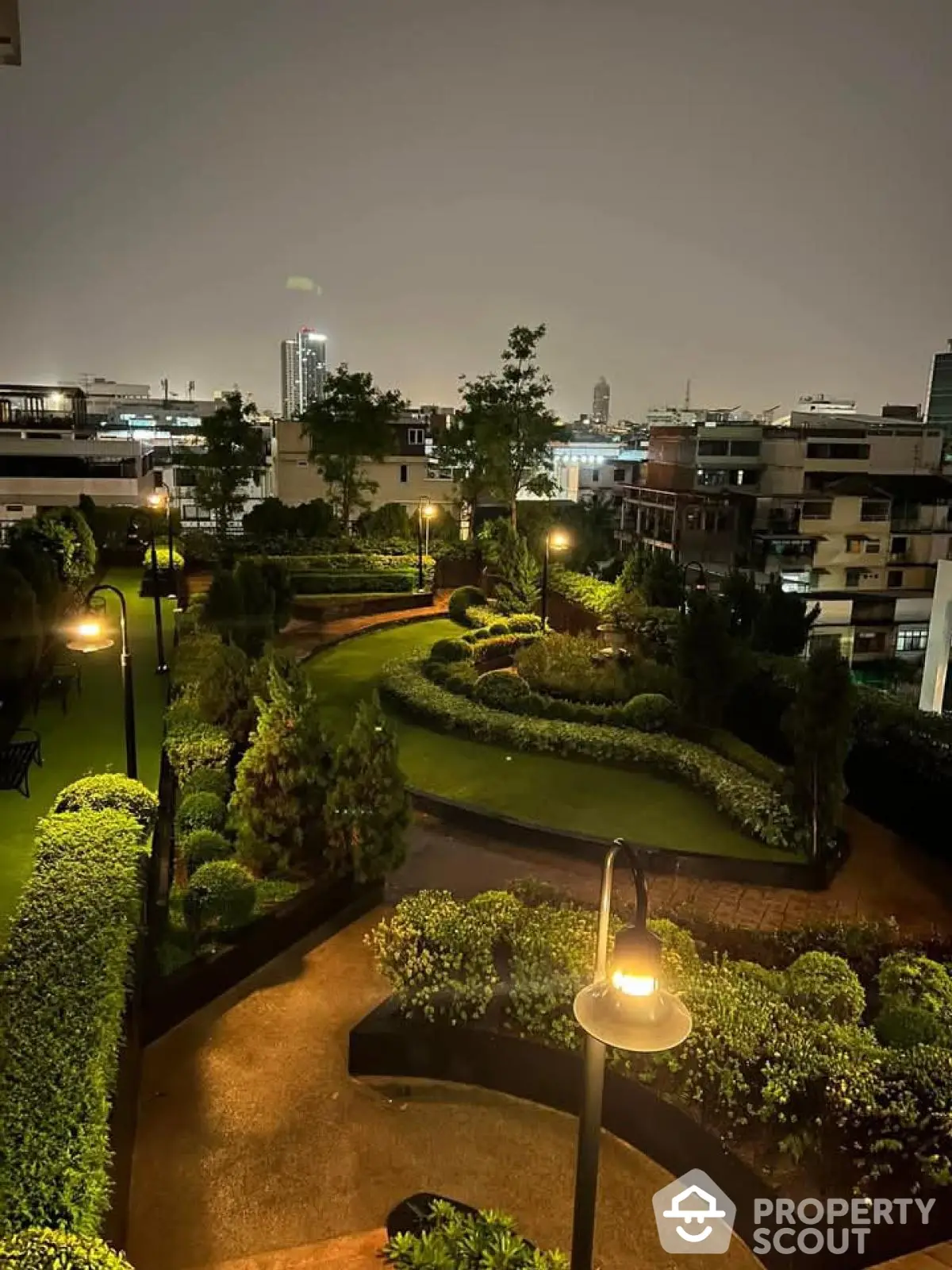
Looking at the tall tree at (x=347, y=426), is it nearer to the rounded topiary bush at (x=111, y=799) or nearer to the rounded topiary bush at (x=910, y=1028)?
the rounded topiary bush at (x=111, y=799)

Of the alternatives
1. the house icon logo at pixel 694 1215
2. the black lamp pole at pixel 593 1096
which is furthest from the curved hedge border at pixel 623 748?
the black lamp pole at pixel 593 1096

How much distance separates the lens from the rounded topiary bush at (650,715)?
16453 mm

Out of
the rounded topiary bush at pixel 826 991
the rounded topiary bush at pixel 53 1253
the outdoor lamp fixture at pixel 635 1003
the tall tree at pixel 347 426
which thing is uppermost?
the tall tree at pixel 347 426

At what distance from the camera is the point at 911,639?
4406cm

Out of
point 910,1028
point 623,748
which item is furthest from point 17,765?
point 910,1028

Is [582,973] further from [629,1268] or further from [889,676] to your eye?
[889,676]

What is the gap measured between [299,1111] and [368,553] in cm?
2691

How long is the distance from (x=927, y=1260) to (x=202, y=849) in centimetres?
755

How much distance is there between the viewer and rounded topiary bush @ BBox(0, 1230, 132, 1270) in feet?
14.8

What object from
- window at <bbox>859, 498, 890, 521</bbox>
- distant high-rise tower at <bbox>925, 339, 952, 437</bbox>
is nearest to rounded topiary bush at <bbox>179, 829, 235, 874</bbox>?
window at <bbox>859, 498, 890, 521</bbox>

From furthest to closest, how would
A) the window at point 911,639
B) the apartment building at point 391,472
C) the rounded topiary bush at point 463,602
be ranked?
1. the apartment building at point 391,472
2. the window at point 911,639
3. the rounded topiary bush at point 463,602

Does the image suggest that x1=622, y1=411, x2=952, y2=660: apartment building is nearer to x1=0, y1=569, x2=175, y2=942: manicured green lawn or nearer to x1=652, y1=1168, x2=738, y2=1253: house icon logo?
x1=0, y1=569, x2=175, y2=942: manicured green lawn

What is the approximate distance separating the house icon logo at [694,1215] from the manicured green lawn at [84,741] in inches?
243

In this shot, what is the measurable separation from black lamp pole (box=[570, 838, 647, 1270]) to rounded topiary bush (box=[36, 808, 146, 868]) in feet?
17.5
